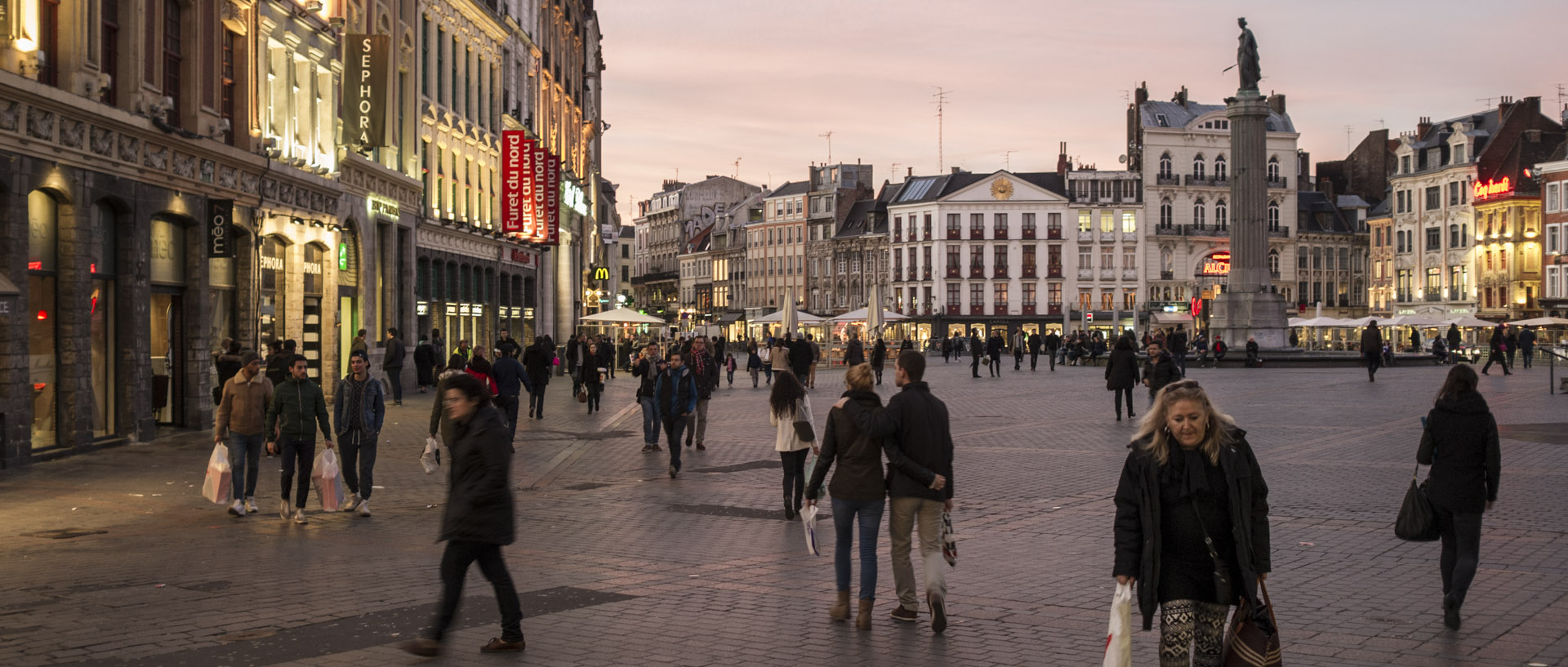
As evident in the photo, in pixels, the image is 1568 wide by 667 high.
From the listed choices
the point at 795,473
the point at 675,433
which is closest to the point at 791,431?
the point at 795,473

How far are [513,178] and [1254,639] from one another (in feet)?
149

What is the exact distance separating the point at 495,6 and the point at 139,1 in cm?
2760

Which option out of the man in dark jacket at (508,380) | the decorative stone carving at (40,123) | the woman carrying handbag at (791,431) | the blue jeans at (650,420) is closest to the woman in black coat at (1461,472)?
the woman carrying handbag at (791,431)

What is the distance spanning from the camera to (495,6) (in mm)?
49219

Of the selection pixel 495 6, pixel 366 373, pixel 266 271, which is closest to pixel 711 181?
pixel 495 6

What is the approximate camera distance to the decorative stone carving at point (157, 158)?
22.3m

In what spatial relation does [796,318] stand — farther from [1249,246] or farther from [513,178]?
[1249,246]

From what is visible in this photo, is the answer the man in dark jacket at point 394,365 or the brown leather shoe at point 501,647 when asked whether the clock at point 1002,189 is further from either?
the brown leather shoe at point 501,647

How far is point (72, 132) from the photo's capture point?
19.8 meters

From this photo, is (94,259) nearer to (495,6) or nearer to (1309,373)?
(495,6)

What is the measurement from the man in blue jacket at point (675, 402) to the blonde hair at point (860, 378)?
8566 mm

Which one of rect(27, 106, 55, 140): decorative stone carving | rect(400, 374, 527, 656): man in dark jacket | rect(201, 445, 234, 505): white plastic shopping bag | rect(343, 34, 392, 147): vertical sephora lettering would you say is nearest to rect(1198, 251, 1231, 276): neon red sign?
rect(343, 34, 392, 147): vertical sephora lettering

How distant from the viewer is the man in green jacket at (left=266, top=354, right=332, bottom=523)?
13789 mm

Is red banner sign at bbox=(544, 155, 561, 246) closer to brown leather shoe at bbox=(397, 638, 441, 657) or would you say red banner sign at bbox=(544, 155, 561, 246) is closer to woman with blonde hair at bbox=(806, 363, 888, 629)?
woman with blonde hair at bbox=(806, 363, 888, 629)
